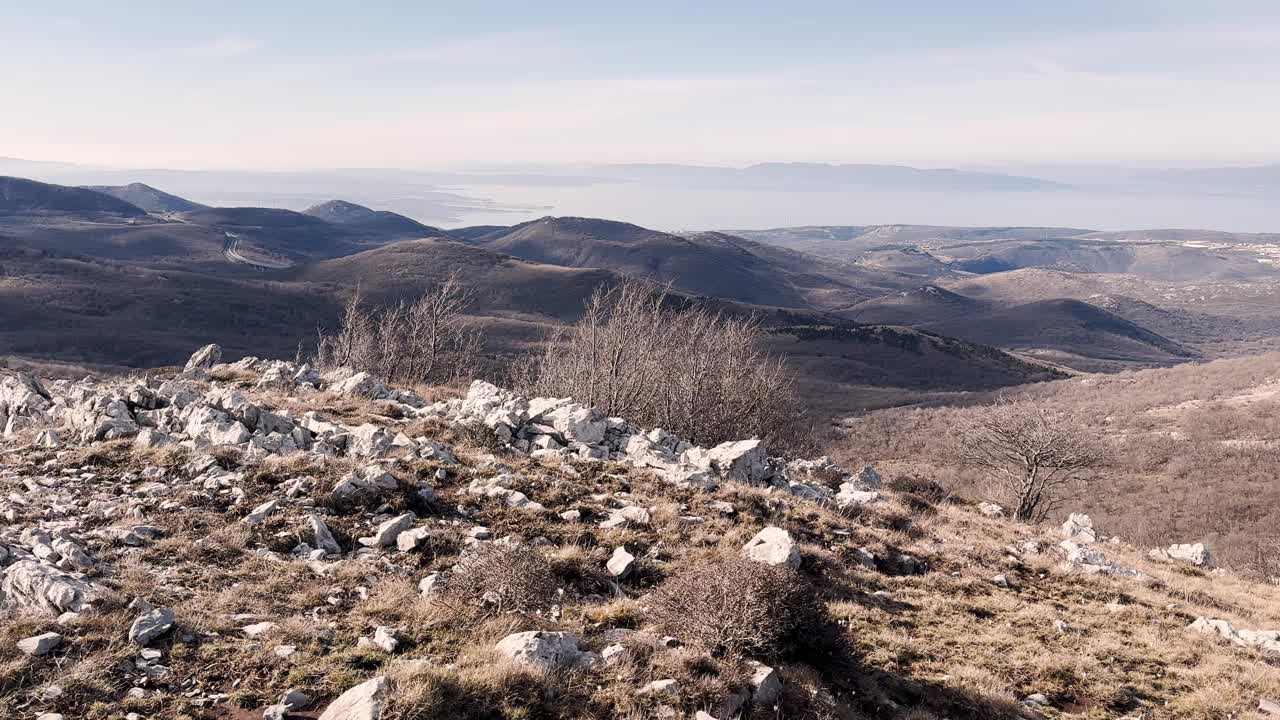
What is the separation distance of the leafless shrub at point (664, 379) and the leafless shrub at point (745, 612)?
21.8 m

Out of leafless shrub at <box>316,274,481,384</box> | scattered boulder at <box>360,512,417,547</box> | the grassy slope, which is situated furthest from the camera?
leafless shrub at <box>316,274,481,384</box>

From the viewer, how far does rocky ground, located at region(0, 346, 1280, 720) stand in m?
7.06

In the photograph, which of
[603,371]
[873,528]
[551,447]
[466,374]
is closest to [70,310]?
[466,374]

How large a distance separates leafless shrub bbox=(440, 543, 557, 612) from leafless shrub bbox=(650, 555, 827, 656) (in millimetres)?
1629

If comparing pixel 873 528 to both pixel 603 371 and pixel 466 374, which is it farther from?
pixel 466 374

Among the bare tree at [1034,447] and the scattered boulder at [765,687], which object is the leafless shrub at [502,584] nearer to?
the scattered boulder at [765,687]

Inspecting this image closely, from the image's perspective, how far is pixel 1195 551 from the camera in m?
20.8

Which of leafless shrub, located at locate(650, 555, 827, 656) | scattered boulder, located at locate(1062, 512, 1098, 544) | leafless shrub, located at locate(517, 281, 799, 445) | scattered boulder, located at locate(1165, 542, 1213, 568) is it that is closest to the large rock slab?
leafless shrub, located at locate(650, 555, 827, 656)

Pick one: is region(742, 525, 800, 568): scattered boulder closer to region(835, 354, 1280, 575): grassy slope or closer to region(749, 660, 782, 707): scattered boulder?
region(749, 660, 782, 707): scattered boulder

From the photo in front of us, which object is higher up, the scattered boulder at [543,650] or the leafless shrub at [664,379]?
the scattered boulder at [543,650]

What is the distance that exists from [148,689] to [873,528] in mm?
13571

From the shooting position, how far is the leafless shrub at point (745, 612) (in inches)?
324

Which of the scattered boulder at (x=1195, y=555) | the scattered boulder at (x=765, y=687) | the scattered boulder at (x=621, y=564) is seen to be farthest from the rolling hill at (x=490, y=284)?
the scattered boulder at (x=765, y=687)

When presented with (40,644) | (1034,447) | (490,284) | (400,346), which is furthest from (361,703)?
(490,284)
